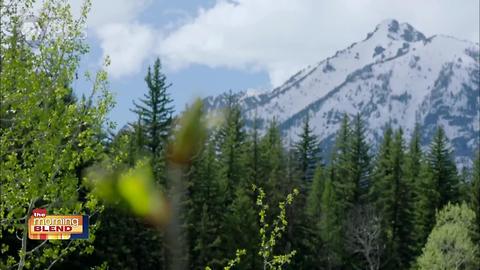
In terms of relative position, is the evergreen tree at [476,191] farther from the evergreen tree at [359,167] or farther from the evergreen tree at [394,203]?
the evergreen tree at [359,167]

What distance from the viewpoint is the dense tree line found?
12672 millimetres

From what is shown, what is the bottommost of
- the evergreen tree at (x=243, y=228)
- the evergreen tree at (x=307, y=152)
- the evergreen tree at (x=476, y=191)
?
the evergreen tree at (x=243, y=228)

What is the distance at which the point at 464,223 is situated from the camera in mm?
49906

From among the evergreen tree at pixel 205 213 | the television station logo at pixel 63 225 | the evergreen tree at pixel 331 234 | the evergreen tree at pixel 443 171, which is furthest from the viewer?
the evergreen tree at pixel 443 171

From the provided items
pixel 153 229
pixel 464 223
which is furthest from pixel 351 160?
pixel 153 229

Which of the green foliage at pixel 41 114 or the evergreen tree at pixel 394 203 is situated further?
the evergreen tree at pixel 394 203

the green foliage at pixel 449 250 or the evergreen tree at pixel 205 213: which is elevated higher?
the evergreen tree at pixel 205 213

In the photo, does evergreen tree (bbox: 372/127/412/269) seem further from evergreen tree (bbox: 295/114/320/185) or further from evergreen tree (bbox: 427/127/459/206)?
evergreen tree (bbox: 295/114/320/185)

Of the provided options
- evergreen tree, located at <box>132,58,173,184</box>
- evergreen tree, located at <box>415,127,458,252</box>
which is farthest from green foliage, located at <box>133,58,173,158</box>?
evergreen tree, located at <box>415,127,458,252</box>

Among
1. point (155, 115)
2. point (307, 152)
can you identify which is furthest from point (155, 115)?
point (307, 152)

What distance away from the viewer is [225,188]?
167 ft

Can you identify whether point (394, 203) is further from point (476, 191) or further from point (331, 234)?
point (331, 234)

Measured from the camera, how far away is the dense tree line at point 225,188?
41.6 ft

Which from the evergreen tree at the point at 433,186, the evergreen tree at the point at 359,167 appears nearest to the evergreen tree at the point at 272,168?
the evergreen tree at the point at 359,167
